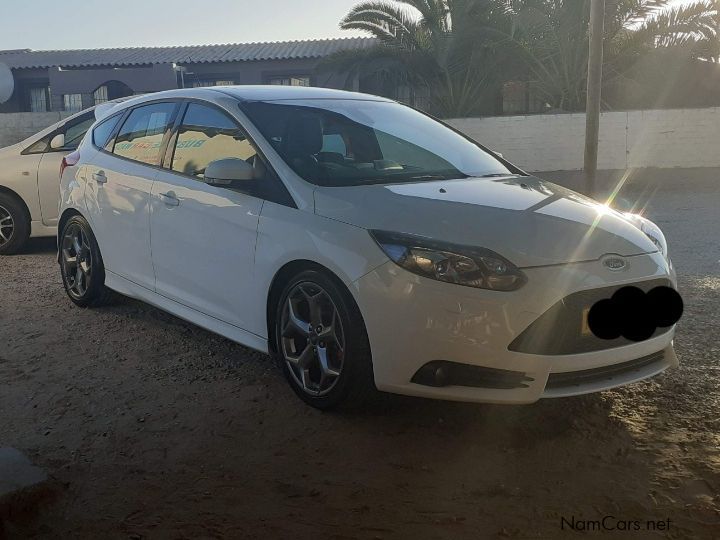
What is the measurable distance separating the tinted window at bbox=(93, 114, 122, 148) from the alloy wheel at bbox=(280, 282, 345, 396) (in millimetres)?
2620

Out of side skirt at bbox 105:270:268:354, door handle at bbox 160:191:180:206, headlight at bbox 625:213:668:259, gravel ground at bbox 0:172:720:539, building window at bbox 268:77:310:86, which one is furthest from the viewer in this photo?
building window at bbox 268:77:310:86

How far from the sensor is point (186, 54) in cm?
2542

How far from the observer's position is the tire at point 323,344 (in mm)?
3344

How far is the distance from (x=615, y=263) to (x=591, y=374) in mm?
497

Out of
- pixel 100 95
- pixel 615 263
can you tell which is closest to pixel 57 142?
pixel 615 263

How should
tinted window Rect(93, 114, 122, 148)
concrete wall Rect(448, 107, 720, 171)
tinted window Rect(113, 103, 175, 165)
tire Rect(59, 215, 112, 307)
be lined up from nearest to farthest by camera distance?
tinted window Rect(113, 103, 175, 165) < tire Rect(59, 215, 112, 307) < tinted window Rect(93, 114, 122, 148) < concrete wall Rect(448, 107, 720, 171)

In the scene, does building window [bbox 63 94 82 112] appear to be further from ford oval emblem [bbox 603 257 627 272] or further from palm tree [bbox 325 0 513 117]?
ford oval emblem [bbox 603 257 627 272]

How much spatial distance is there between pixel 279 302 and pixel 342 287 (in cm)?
48

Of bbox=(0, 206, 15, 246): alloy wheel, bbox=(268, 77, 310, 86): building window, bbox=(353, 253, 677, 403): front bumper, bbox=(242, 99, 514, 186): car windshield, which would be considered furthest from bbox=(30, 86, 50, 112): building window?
bbox=(353, 253, 677, 403): front bumper

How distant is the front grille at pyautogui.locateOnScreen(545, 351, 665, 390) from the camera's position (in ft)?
10.4

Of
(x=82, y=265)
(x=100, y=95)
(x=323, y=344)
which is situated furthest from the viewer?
(x=100, y=95)

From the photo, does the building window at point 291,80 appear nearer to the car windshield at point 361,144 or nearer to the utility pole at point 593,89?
the utility pole at point 593,89

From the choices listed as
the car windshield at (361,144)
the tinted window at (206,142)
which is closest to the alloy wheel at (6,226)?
the tinted window at (206,142)

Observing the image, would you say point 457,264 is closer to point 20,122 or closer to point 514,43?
point 514,43
